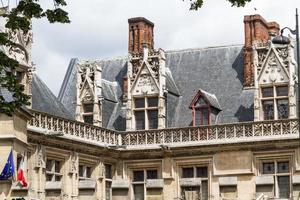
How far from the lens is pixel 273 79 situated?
31.8 m

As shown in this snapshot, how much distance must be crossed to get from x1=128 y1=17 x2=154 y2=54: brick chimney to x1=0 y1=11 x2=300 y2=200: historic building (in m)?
0.04

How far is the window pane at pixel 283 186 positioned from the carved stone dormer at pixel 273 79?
88.7 inches

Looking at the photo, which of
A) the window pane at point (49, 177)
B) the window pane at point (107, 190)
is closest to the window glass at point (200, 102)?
the window pane at point (107, 190)

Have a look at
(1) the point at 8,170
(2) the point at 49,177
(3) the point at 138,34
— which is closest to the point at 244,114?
(3) the point at 138,34

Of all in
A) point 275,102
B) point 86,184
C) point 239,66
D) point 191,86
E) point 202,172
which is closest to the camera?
point 86,184

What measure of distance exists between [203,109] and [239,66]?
9.64 feet

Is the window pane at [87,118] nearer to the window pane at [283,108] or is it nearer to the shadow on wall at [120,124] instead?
the shadow on wall at [120,124]

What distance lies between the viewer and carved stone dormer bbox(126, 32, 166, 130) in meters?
33.1

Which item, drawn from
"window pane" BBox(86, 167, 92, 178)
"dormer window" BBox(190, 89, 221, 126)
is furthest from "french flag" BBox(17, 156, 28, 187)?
"dormer window" BBox(190, 89, 221, 126)

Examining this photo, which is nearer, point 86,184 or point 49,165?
point 49,165

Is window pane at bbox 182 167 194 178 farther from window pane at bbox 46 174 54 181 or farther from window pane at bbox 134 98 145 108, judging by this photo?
window pane at bbox 46 174 54 181

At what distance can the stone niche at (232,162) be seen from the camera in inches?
1220

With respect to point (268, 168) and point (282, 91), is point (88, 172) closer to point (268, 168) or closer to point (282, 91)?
point (268, 168)

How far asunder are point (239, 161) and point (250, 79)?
148 inches
